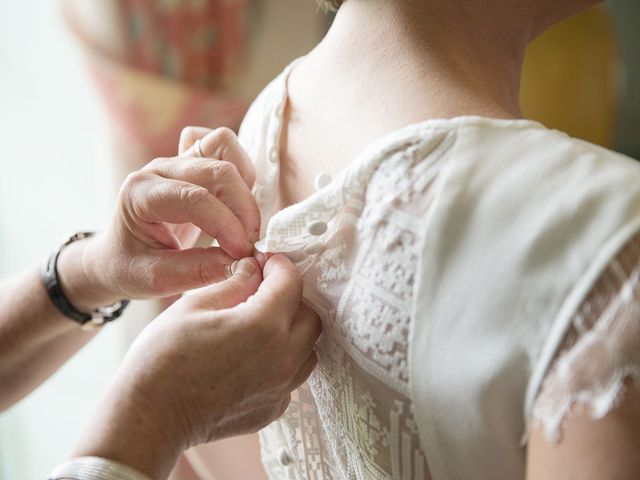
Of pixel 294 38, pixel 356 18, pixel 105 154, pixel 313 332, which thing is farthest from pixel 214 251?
pixel 294 38

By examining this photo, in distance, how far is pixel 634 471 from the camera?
1.84 ft

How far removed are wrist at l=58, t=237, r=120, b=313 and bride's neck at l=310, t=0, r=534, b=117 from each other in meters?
0.38

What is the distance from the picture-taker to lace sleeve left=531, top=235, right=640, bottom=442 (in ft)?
1.80

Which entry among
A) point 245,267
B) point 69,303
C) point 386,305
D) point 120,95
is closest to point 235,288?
point 245,267

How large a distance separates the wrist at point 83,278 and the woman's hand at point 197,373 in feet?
1.00

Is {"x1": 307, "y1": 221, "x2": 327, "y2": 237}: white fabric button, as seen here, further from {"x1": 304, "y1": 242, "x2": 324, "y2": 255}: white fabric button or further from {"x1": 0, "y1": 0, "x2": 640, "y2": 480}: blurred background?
{"x1": 0, "y1": 0, "x2": 640, "y2": 480}: blurred background

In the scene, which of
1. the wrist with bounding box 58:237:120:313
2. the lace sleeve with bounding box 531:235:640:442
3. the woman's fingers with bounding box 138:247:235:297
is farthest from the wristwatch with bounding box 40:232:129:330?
the lace sleeve with bounding box 531:235:640:442

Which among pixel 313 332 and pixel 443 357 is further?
pixel 313 332

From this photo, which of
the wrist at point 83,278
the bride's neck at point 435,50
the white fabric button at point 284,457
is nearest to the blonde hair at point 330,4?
the bride's neck at point 435,50

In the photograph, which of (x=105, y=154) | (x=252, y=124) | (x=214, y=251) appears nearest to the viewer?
(x=214, y=251)

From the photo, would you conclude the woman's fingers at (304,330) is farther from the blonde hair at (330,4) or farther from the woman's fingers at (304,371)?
the blonde hair at (330,4)

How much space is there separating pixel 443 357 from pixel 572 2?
1.54 feet

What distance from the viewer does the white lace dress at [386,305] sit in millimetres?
556

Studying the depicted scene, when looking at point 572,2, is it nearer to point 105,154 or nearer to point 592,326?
point 592,326
